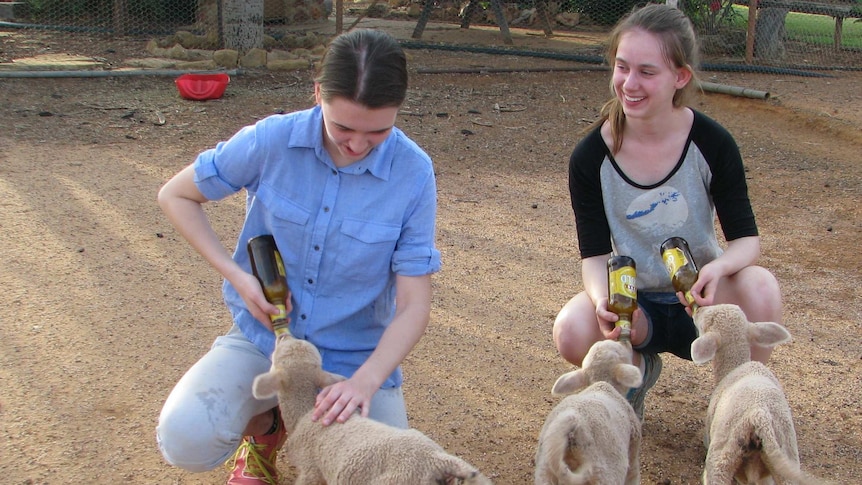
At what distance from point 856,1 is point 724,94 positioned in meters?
5.85

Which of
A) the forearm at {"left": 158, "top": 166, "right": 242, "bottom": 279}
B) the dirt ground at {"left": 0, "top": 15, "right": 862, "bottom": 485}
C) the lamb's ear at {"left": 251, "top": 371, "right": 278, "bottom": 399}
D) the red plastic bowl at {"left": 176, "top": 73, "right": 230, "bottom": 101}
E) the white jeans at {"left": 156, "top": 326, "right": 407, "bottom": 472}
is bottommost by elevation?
the dirt ground at {"left": 0, "top": 15, "right": 862, "bottom": 485}

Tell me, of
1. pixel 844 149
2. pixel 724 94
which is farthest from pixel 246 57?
pixel 844 149

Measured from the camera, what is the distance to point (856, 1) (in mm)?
14508

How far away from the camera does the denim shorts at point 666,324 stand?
12.3 ft

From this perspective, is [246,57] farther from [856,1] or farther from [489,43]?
[856,1]

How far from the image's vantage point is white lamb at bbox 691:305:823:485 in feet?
9.24

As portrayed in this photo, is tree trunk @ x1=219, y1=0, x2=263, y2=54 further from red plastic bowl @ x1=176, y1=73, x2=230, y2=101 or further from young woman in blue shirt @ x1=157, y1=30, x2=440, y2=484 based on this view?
young woman in blue shirt @ x1=157, y1=30, x2=440, y2=484

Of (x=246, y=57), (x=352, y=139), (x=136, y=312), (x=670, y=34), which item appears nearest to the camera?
(x=352, y=139)

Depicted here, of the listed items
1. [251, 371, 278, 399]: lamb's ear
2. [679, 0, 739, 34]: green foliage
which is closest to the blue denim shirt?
[251, 371, 278, 399]: lamb's ear

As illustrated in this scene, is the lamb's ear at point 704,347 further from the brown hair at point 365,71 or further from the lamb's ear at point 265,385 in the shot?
the lamb's ear at point 265,385

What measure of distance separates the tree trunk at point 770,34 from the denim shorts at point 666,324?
1015 centimetres

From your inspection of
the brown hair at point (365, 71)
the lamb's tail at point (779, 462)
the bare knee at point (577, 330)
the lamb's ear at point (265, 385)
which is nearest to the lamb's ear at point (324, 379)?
the lamb's ear at point (265, 385)

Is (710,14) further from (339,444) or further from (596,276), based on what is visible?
(339,444)

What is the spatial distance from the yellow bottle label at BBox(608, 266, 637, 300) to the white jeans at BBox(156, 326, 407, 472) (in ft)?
3.15
